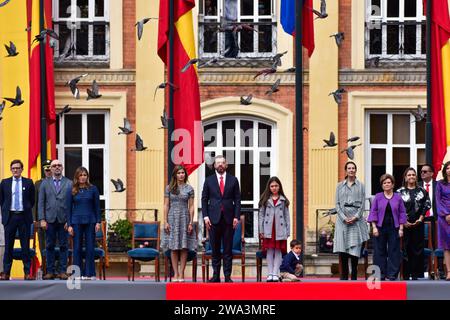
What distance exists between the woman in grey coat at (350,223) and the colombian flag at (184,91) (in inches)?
165

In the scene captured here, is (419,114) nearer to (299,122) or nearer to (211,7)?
(211,7)

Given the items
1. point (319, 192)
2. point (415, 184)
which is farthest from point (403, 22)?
point (415, 184)

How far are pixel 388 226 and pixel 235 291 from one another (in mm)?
4043

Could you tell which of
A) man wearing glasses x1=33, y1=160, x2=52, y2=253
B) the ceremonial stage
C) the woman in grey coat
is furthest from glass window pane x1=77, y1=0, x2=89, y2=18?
the ceremonial stage

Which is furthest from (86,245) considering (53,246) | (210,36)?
(210,36)

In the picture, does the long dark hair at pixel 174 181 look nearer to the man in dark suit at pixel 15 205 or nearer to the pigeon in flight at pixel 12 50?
the man in dark suit at pixel 15 205

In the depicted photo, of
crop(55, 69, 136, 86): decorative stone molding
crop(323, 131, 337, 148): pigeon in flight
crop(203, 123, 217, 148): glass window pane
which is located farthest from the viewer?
crop(203, 123, 217, 148): glass window pane

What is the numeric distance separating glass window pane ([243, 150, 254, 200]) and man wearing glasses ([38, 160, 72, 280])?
9.54 meters

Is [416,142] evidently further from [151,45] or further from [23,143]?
[23,143]

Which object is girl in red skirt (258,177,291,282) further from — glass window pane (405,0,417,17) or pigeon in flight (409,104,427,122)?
glass window pane (405,0,417,17)

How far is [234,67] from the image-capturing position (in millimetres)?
34312

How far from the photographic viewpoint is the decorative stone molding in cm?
3431

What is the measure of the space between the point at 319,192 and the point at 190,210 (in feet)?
31.0
